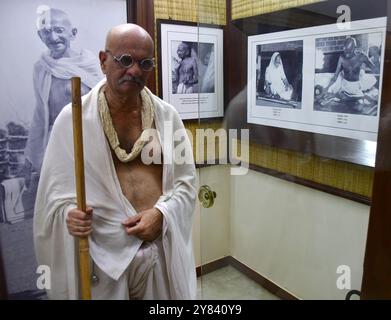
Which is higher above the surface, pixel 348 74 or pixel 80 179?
pixel 348 74

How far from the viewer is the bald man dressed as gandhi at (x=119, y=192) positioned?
65cm

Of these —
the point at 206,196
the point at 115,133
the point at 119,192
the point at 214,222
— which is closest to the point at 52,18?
the point at 115,133

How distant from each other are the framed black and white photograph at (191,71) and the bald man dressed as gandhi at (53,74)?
1.14 ft

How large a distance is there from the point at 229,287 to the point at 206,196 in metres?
0.26

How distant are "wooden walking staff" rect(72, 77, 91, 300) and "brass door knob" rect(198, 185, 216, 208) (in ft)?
1.27

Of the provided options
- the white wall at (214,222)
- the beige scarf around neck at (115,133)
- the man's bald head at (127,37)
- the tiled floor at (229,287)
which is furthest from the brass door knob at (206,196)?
the man's bald head at (127,37)

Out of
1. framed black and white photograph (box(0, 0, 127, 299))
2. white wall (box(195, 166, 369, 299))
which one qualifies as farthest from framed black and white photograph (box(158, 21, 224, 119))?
framed black and white photograph (box(0, 0, 127, 299))

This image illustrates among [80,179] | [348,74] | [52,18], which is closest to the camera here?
[80,179]

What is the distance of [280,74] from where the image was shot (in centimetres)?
99

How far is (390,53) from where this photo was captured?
2.26 feet

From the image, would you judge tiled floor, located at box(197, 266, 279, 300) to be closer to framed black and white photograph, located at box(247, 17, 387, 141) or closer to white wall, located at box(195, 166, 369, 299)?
white wall, located at box(195, 166, 369, 299)

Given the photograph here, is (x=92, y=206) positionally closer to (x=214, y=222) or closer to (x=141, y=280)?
(x=141, y=280)

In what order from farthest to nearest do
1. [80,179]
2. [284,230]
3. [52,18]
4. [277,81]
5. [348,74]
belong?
[284,230] → [277,81] → [348,74] → [52,18] → [80,179]

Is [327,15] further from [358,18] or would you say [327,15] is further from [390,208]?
[390,208]
